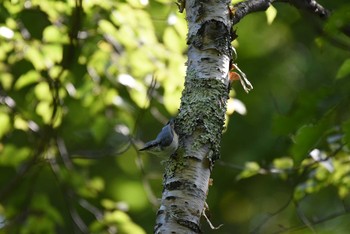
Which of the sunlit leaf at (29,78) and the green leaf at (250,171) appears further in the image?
the sunlit leaf at (29,78)

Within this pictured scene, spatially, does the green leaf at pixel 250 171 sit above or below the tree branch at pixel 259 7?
above

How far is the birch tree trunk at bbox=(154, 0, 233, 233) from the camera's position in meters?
1.30

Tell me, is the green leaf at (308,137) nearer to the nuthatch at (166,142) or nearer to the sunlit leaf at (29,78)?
the nuthatch at (166,142)

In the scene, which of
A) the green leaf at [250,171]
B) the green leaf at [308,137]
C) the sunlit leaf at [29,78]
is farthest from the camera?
the sunlit leaf at [29,78]

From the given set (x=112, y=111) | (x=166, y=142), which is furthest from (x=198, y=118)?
(x=112, y=111)

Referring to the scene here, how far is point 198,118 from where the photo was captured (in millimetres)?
1424

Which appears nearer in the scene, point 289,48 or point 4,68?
point 4,68

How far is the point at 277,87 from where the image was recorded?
15.4 feet

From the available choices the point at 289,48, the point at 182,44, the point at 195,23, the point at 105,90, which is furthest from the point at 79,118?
the point at 289,48

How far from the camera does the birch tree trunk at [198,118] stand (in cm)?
130

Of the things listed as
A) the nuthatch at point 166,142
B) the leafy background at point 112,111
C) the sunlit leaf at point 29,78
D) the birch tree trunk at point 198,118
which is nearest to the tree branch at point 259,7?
the birch tree trunk at point 198,118

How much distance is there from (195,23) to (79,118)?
1.71 m

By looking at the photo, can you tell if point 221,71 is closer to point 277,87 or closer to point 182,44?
point 182,44

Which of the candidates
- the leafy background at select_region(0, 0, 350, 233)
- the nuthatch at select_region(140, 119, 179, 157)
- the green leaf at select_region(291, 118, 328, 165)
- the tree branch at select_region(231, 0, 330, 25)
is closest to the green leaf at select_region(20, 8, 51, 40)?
the leafy background at select_region(0, 0, 350, 233)
